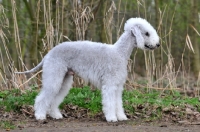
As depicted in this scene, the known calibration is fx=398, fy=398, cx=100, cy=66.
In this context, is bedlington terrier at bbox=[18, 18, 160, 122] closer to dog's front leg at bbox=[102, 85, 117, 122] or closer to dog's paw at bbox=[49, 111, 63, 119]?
dog's front leg at bbox=[102, 85, 117, 122]

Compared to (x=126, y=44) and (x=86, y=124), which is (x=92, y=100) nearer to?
(x=86, y=124)

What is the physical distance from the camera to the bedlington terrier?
6.24 meters

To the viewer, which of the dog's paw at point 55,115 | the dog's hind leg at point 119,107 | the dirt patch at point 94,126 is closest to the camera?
the dirt patch at point 94,126

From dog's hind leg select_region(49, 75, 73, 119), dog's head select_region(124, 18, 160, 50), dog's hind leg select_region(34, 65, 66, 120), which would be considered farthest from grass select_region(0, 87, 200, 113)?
dog's head select_region(124, 18, 160, 50)

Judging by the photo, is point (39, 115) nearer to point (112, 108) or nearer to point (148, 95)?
point (112, 108)

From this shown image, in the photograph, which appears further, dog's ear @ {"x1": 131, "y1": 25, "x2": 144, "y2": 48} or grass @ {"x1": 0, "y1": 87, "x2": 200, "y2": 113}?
grass @ {"x1": 0, "y1": 87, "x2": 200, "y2": 113}

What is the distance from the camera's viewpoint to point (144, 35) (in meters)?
6.29

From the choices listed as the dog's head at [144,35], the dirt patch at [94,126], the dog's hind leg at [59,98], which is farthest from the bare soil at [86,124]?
the dog's head at [144,35]

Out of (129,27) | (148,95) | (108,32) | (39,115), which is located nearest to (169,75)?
(148,95)

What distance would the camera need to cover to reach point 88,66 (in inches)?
251

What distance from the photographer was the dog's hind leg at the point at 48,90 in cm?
637

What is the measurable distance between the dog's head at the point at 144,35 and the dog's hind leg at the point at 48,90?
132 cm

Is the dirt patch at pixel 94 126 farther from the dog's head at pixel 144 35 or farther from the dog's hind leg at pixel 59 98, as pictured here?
the dog's head at pixel 144 35

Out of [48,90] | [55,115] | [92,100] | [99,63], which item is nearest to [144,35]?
[99,63]
